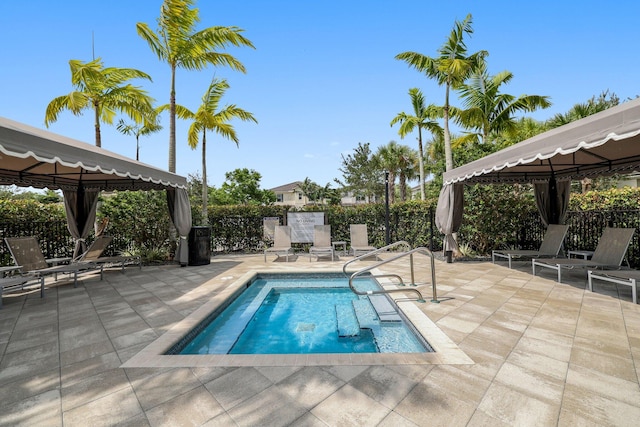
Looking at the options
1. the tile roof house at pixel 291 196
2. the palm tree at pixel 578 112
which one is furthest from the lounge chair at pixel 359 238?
the tile roof house at pixel 291 196

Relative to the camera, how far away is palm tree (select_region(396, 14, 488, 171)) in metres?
9.59

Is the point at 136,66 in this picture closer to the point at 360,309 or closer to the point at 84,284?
the point at 84,284

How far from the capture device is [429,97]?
1778 centimetres

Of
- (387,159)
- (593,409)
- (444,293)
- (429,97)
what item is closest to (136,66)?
(444,293)

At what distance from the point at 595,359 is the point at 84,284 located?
8830 millimetres

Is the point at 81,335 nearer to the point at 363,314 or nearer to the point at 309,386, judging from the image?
the point at 309,386

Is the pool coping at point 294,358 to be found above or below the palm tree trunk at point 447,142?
below

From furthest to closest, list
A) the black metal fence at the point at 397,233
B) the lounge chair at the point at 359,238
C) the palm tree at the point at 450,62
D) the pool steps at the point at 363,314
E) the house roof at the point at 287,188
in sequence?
the house roof at the point at 287,188
the lounge chair at the point at 359,238
the palm tree at the point at 450,62
the black metal fence at the point at 397,233
the pool steps at the point at 363,314

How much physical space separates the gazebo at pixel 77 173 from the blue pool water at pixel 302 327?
3368 millimetres

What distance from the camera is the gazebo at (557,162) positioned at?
11.1 feet

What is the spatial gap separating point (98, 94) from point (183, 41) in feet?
13.0

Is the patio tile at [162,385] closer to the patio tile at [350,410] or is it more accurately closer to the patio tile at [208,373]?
the patio tile at [208,373]

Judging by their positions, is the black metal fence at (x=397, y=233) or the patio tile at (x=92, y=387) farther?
the black metal fence at (x=397, y=233)

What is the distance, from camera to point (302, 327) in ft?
14.2
